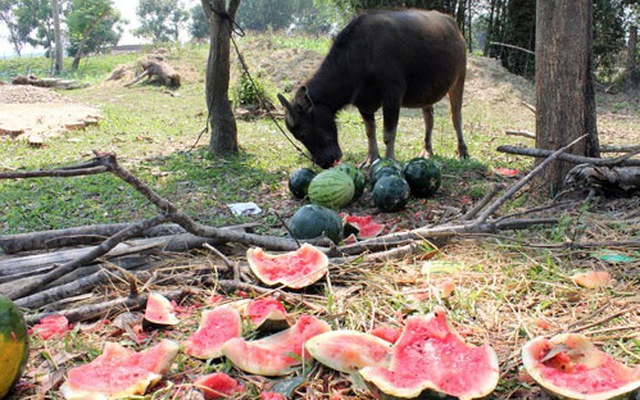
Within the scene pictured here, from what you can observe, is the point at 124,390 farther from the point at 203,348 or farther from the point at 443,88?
the point at 443,88

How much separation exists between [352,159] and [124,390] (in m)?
6.93

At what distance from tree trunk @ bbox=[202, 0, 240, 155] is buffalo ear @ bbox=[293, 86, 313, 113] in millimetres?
1530

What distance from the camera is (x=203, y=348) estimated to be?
8.43ft

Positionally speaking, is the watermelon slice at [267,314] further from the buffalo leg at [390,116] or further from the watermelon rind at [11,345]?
the buffalo leg at [390,116]

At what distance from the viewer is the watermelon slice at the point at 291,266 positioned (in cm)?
318

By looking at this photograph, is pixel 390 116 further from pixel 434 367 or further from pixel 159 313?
pixel 434 367

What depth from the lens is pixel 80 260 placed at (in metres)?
3.11

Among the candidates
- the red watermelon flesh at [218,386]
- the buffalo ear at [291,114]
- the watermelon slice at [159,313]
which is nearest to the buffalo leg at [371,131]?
the buffalo ear at [291,114]

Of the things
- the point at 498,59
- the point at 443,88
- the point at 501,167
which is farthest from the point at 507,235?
the point at 498,59

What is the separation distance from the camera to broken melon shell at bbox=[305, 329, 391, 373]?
2338mm

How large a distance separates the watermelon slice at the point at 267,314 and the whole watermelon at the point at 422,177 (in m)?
3.32

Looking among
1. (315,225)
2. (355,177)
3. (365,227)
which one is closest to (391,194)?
(355,177)

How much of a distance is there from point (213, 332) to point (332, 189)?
314cm

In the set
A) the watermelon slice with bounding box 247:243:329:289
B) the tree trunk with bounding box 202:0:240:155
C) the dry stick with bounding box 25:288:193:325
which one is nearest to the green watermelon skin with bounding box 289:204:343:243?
the watermelon slice with bounding box 247:243:329:289
